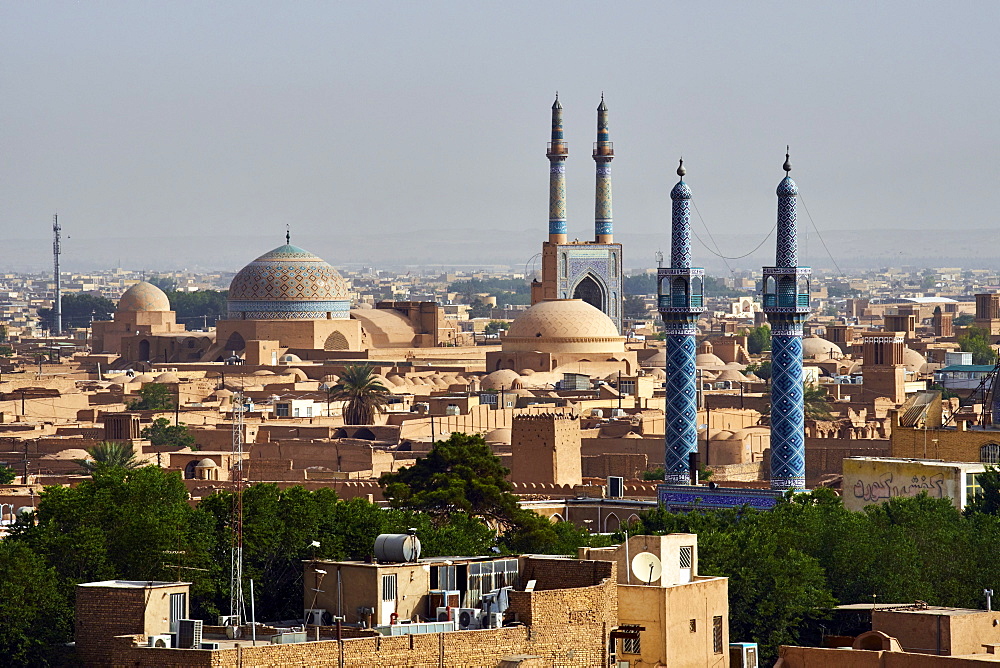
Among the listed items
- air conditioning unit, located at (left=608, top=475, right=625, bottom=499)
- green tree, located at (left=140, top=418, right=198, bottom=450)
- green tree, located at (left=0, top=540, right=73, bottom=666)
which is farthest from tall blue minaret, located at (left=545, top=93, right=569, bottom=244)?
green tree, located at (left=0, top=540, right=73, bottom=666)

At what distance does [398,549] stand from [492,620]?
2.68 feet

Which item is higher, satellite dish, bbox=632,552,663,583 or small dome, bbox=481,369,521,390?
small dome, bbox=481,369,521,390

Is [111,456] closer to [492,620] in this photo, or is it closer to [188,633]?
[492,620]

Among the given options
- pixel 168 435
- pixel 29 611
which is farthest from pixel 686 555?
pixel 168 435

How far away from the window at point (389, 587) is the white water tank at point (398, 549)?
0.31m

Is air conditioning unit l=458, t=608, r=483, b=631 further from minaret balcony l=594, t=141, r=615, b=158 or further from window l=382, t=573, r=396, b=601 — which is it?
minaret balcony l=594, t=141, r=615, b=158

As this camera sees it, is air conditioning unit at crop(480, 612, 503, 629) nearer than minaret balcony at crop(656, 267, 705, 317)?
Yes

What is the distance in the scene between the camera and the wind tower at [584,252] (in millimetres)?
60375

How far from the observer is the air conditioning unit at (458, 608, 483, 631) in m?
12.7

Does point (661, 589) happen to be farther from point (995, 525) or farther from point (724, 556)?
point (995, 525)

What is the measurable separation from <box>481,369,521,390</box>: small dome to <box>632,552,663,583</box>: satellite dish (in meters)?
35.4

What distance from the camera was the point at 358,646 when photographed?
38.2ft

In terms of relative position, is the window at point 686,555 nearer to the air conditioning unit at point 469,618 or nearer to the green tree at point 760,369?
the air conditioning unit at point 469,618

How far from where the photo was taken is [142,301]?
71.6 metres
